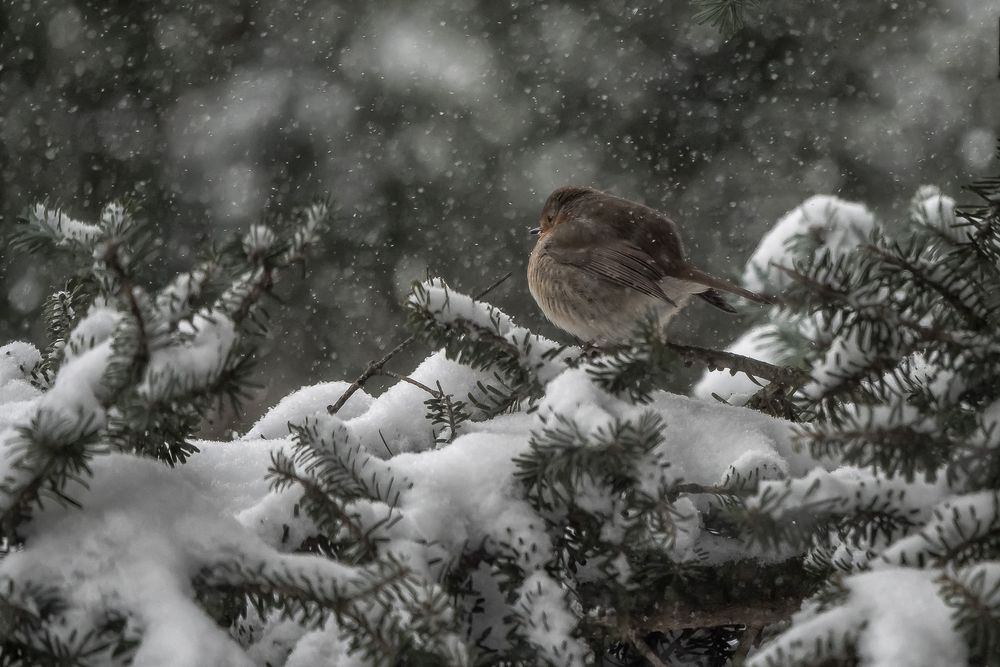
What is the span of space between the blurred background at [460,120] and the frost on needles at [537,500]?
14.3 feet

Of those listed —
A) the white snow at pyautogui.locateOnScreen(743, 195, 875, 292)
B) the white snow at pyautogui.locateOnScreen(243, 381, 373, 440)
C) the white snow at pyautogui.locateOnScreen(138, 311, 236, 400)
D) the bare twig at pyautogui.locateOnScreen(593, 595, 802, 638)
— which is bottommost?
the white snow at pyautogui.locateOnScreen(138, 311, 236, 400)

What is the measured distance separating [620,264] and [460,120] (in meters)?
3.12

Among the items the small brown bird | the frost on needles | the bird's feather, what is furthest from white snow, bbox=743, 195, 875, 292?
the bird's feather

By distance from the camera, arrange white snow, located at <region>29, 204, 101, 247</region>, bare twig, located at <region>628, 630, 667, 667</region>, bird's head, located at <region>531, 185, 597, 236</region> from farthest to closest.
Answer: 1. bird's head, located at <region>531, 185, 597, 236</region>
2. white snow, located at <region>29, 204, 101, 247</region>
3. bare twig, located at <region>628, 630, 667, 667</region>

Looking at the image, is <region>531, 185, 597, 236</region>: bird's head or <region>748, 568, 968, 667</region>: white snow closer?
<region>748, 568, 968, 667</region>: white snow

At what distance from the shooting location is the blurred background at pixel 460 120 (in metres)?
5.35

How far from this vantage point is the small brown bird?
8.13ft

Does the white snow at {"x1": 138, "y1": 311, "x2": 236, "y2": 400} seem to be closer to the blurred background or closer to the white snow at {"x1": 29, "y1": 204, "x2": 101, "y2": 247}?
the white snow at {"x1": 29, "y1": 204, "x2": 101, "y2": 247}

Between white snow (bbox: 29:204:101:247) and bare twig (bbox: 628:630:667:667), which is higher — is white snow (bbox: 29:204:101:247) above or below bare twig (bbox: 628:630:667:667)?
above

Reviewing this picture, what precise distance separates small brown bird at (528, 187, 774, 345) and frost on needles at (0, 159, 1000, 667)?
57.4 inches

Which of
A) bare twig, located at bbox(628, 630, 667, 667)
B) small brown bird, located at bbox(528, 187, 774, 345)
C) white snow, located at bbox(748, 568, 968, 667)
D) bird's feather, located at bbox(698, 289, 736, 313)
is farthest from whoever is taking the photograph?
bird's feather, located at bbox(698, 289, 736, 313)

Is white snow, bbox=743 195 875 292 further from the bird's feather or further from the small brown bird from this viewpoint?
the bird's feather

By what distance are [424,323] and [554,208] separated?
1.89 m

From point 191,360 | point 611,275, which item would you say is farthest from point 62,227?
point 611,275
